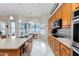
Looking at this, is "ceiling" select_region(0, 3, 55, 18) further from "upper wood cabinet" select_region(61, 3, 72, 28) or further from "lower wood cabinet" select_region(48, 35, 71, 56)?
"lower wood cabinet" select_region(48, 35, 71, 56)

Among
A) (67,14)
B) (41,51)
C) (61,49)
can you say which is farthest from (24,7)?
(61,49)

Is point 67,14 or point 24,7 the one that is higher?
point 24,7

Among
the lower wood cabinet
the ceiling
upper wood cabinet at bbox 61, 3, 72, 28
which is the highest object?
the ceiling

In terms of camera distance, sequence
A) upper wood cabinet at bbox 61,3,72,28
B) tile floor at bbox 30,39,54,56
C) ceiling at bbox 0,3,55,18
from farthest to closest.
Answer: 1. ceiling at bbox 0,3,55,18
2. tile floor at bbox 30,39,54,56
3. upper wood cabinet at bbox 61,3,72,28

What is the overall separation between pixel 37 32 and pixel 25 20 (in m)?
1.79

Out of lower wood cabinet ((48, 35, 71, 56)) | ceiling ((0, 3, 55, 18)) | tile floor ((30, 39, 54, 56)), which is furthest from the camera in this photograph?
ceiling ((0, 3, 55, 18))

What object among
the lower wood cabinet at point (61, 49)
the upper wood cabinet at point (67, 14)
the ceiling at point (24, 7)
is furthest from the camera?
the ceiling at point (24, 7)

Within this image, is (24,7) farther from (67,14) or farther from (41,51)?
(67,14)

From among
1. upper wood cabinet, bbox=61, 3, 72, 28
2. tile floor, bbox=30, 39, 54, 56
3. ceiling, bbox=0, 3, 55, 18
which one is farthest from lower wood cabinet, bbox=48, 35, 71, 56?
ceiling, bbox=0, 3, 55, 18

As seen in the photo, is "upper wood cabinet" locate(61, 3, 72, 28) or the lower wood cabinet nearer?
the lower wood cabinet

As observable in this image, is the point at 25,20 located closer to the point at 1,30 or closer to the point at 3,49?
the point at 1,30

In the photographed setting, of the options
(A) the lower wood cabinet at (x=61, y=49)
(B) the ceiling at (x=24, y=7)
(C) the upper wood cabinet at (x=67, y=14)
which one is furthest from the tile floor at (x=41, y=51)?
(B) the ceiling at (x=24, y=7)

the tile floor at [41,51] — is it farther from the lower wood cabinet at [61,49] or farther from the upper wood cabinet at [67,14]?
the upper wood cabinet at [67,14]

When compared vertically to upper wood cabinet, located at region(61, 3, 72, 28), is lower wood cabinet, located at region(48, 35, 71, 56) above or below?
below
